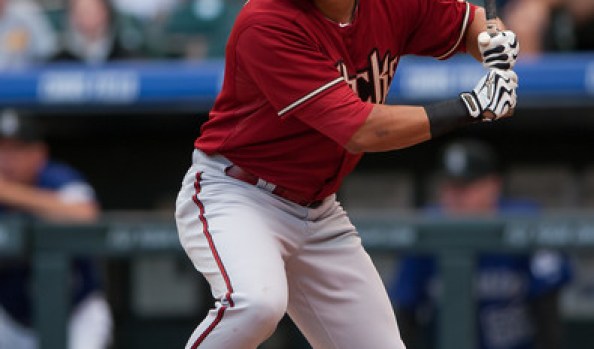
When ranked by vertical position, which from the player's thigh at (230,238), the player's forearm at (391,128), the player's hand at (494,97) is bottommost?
the player's thigh at (230,238)

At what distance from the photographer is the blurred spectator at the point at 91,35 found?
20.1ft

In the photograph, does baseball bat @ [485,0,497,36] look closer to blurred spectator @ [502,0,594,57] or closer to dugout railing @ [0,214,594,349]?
dugout railing @ [0,214,594,349]

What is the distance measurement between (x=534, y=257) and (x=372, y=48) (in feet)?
6.73

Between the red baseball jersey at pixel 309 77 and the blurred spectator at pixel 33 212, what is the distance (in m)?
1.81

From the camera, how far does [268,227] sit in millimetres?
3396

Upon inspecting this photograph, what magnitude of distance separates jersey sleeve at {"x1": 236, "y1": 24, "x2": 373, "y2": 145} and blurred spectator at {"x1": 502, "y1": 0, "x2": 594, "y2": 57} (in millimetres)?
2756

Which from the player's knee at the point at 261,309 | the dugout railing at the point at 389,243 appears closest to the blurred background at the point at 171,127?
the dugout railing at the point at 389,243

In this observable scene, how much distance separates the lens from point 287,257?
3482 millimetres

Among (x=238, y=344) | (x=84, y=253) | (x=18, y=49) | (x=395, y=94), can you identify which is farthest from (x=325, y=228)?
(x=18, y=49)

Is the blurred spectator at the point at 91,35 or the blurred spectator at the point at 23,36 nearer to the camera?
the blurred spectator at the point at 91,35

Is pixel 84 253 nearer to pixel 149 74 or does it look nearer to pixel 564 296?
pixel 149 74

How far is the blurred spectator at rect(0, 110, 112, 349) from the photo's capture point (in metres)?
5.17

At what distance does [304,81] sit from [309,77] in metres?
0.02

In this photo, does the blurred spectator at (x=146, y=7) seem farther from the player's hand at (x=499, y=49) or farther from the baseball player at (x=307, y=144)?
the player's hand at (x=499, y=49)
